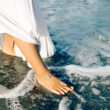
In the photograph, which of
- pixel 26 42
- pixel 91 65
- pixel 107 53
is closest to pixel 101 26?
pixel 107 53

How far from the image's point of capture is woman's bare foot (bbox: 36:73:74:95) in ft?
7.04

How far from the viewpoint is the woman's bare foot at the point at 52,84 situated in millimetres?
2145

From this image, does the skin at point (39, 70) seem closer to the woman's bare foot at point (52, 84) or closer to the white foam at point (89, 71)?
the woman's bare foot at point (52, 84)

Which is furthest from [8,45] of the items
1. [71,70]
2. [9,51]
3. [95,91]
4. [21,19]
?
[95,91]

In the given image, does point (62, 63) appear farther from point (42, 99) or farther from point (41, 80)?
point (42, 99)

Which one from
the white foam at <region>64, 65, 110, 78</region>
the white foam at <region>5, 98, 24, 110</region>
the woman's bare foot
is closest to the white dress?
the woman's bare foot

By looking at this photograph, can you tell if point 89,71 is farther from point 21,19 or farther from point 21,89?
point 21,19

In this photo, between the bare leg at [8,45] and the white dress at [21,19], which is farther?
the bare leg at [8,45]

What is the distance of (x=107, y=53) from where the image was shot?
281cm

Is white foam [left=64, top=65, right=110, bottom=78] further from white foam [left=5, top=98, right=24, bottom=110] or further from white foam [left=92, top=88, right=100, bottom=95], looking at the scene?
white foam [left=5, top=98, right=24, bottom=110]

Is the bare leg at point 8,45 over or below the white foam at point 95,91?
over

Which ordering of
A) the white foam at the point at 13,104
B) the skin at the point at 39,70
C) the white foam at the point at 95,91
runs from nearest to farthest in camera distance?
the white foam at the point at 13,104 → the white foam at the point at 95,91 → the skin at the point at 39,70

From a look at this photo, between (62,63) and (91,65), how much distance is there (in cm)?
31

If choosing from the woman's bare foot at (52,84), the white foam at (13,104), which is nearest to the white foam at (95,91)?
the woman's bare foot at (52,84)
